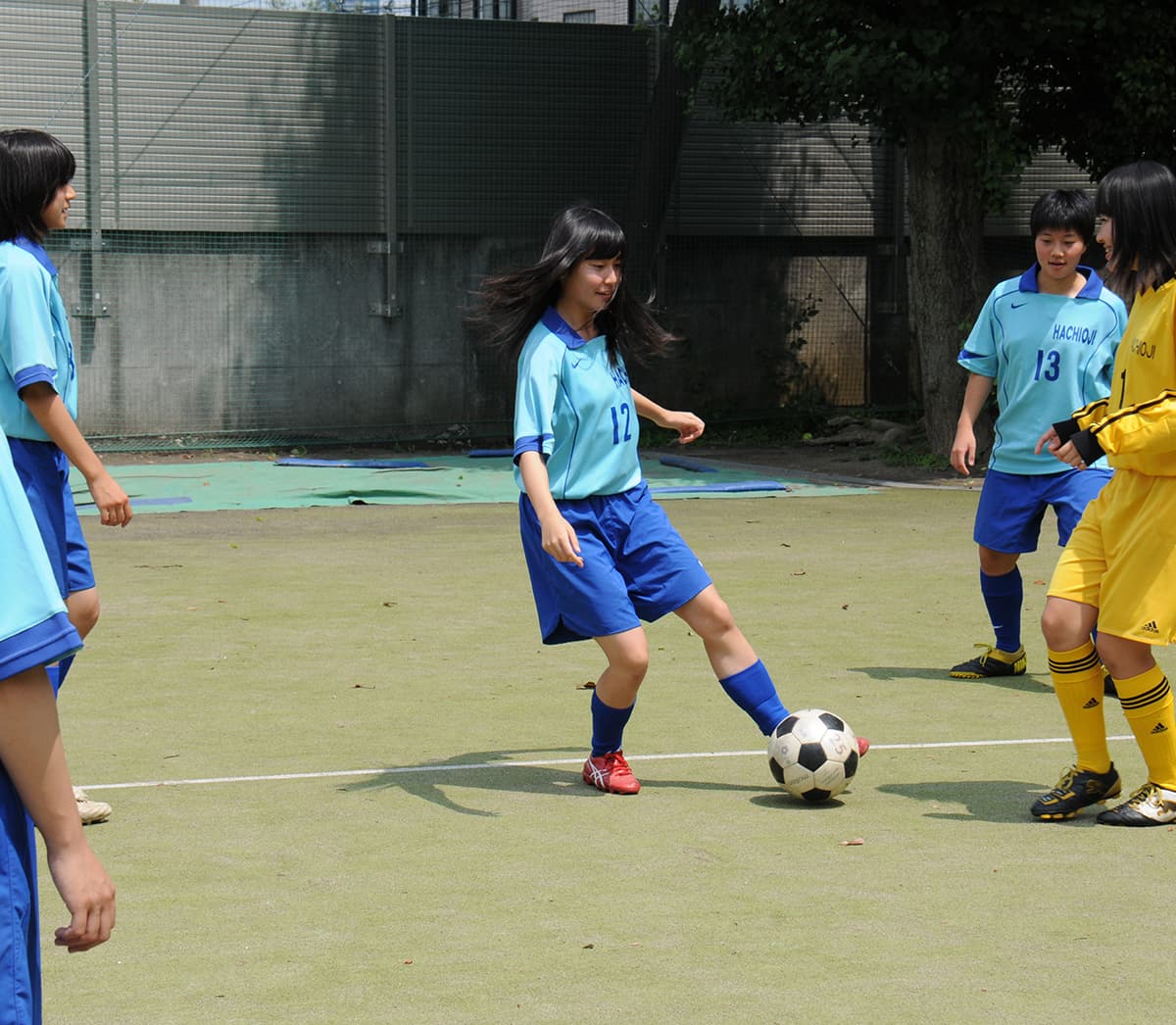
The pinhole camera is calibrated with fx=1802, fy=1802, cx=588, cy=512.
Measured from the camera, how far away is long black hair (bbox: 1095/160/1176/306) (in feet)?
16.9

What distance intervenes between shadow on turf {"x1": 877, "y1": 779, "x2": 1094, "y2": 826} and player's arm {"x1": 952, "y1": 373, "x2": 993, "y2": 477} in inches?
58.6

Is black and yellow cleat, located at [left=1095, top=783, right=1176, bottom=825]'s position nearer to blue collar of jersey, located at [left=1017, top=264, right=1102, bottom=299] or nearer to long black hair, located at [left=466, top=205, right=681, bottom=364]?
long black hair, located at [left=466, top=205, right=681, bottom=364]

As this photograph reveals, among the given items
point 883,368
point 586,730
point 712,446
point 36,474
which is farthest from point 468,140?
point 36,474

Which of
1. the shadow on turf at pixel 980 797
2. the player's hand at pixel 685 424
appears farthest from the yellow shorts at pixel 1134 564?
the player's hand at pixel 685 424

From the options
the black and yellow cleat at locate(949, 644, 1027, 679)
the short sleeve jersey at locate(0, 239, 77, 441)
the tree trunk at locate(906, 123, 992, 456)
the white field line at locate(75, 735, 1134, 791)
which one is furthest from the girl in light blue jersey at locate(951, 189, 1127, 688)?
the tree trunk at locate(906, 123, 992, 456)

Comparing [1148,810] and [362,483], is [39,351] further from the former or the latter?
[362,483]

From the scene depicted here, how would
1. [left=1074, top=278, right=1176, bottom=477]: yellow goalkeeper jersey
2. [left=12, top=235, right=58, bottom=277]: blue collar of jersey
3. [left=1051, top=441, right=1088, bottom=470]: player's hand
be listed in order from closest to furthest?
[left=12, top=235, right=58, bottom=277]: blue collar of jersey → [left=1074, top=278, right=1176, bottom=477]: yellow goalkeeper jersey → [left=1051, top=441, right=1088, bottom=470]: player's hand

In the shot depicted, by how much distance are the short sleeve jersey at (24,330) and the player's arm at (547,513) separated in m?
1.39

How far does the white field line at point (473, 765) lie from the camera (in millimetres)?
5852

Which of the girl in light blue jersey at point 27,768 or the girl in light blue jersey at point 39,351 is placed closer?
the girl in light blue jersey at point 27,768

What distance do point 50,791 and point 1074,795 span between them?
3.77 meters

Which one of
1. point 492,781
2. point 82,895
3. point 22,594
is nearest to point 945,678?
point 492,781

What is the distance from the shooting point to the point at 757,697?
5.79 m

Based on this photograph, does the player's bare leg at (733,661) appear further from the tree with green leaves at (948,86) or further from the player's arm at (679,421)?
the tree with green leaves at (948,86)
